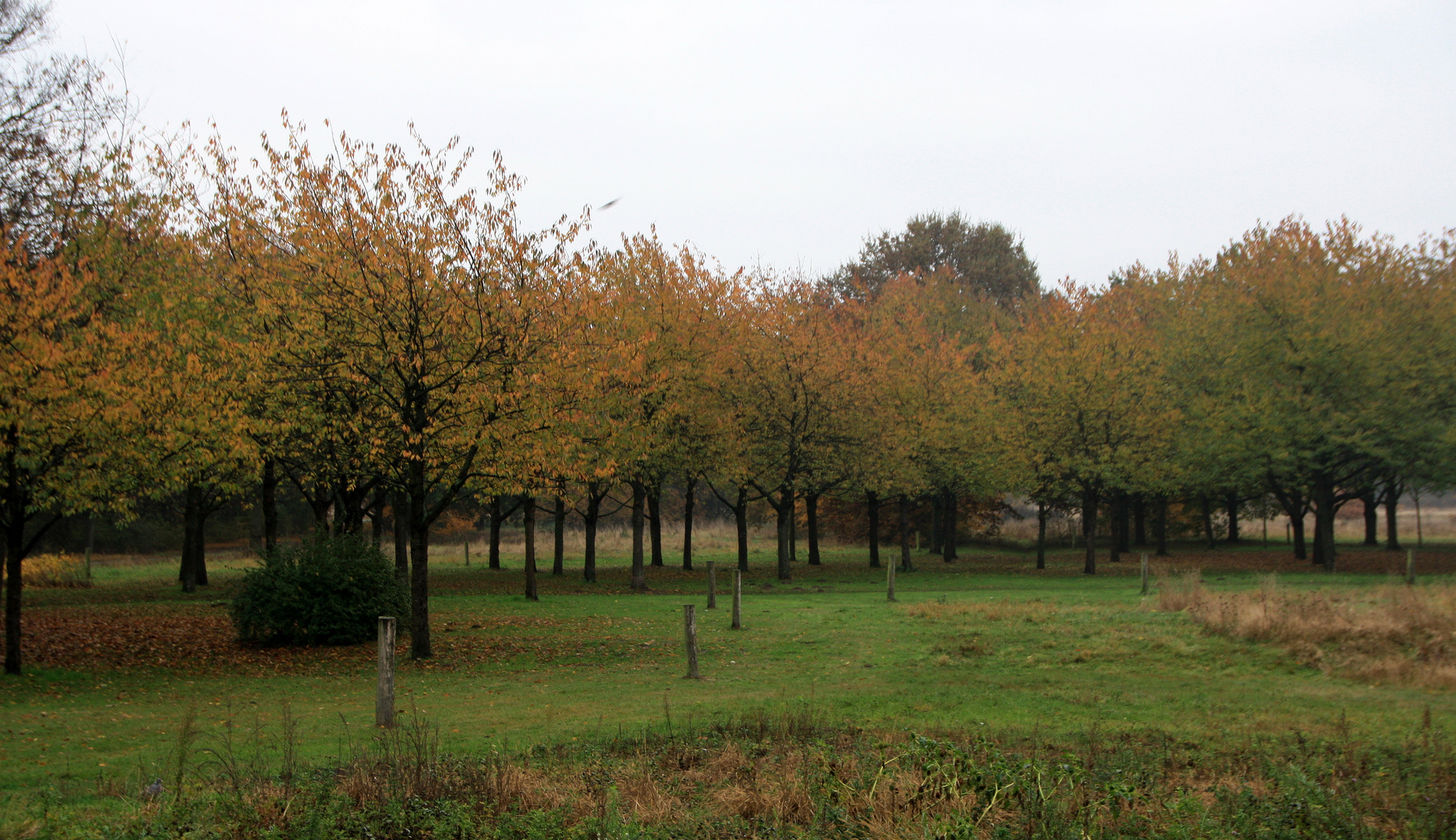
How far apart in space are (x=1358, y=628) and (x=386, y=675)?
15359 millimetres

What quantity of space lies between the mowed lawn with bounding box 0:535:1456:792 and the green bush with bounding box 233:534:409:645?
20.3 inches

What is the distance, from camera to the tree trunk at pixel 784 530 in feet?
122

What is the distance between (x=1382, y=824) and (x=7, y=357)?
18083 millimetres

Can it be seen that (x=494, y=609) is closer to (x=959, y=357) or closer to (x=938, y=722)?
(x=938, y=722)

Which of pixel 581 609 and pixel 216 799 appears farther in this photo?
pixel 581 609

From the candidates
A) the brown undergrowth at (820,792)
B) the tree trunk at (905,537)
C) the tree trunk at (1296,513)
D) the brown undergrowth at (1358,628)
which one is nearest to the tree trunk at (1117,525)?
the tree trunk at (1296,513)

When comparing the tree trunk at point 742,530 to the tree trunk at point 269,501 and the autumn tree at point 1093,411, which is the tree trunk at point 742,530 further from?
the tree trunk at point 269,501

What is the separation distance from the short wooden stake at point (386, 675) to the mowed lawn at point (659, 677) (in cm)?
34

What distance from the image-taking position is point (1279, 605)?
1825cm

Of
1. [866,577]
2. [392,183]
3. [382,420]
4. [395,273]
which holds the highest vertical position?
[392,183]

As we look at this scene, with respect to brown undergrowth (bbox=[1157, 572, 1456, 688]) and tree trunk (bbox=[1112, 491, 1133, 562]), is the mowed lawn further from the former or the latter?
tree trunk (bbox=[1112, 491, 1133, 562])

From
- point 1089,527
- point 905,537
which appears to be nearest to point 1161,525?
point 1089,527

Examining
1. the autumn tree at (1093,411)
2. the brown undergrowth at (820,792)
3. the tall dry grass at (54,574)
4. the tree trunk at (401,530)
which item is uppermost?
the autumn tree at (1093,411)

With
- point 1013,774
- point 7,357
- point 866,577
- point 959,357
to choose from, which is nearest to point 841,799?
point 1013,774
